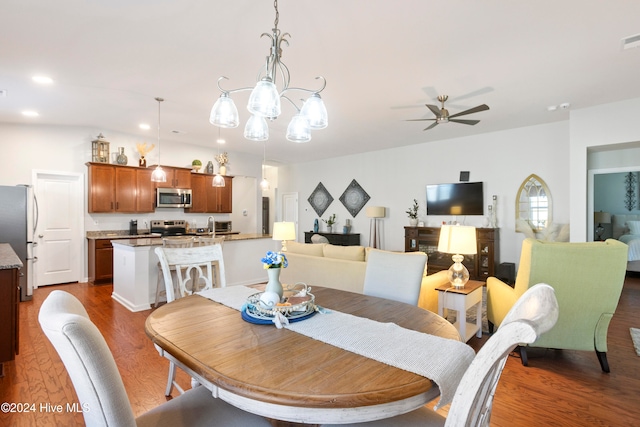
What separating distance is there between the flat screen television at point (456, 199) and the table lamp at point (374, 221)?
105 cm

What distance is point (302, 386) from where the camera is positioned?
92 cm

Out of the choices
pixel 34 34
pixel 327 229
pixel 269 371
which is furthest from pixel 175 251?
pixel 327 229

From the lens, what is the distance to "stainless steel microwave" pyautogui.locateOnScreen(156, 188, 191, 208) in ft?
20.6

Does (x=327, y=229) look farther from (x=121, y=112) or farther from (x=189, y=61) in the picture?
(x=189, y=61)

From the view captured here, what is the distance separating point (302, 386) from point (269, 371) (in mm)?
134

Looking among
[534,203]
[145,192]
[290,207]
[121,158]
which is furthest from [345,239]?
[121,158]

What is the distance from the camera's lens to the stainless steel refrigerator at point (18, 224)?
4133 mm

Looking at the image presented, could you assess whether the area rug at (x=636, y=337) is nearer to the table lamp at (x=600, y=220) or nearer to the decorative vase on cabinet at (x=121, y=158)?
the table lamp at (x=600, y=220)

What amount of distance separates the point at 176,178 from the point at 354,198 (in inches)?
162

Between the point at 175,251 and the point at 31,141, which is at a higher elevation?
the point at 31,141

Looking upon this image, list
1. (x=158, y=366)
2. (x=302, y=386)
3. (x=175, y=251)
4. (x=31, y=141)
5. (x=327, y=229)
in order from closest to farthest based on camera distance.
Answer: (x=302, y=386) < (x=175, y=251) < (x=158, y=366) < (x=31, y=141) < (x=327, y=229)

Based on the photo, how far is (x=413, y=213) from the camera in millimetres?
6898

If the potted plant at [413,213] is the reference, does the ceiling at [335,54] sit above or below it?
above

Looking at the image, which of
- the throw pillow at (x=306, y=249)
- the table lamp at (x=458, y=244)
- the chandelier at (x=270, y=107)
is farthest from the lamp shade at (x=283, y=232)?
the chandelier at (x=270, y=107)
